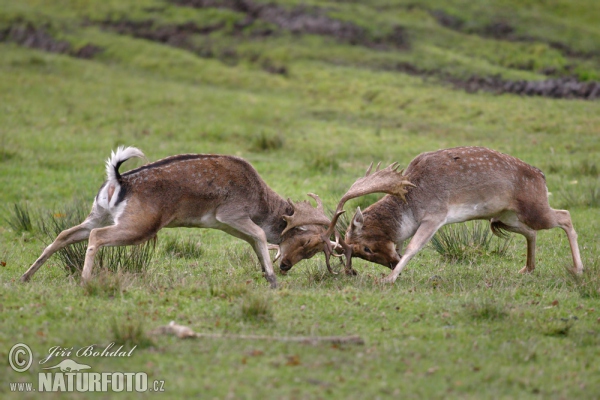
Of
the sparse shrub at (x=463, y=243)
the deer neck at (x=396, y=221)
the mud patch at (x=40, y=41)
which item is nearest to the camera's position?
the deer neck at (x=396, y=221)

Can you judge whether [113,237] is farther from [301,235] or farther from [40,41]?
[40,41]

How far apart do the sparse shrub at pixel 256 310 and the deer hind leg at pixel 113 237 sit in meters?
1.90

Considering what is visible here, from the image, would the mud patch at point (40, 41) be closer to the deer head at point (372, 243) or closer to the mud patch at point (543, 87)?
the mud patch at point (543, 87)

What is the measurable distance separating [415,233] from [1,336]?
17.2ft

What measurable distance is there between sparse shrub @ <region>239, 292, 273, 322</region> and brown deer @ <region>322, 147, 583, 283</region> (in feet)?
8.00

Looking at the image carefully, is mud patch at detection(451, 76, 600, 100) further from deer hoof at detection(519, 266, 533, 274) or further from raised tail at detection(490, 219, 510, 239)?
deer hoof at detection(519, 266, 533, 274)

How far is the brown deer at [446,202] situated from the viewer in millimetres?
9422

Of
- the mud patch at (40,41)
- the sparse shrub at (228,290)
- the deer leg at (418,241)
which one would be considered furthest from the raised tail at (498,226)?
the mud patch at (40,41)

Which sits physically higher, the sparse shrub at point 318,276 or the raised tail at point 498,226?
the raised tail at point 498,226

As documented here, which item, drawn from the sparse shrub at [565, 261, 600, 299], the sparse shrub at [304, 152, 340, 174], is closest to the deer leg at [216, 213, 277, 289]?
the sparse shrub at [565, 261, 600, 299]

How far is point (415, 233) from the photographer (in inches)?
377

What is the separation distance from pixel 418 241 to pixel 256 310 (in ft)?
9.91

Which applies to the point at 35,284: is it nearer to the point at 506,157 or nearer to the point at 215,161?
the point at 215,161

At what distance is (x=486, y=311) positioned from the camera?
727 centimetres
